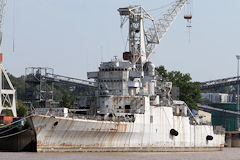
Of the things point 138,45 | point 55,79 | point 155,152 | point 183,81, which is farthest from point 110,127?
point 55,79

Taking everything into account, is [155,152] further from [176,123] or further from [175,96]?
[175,96]

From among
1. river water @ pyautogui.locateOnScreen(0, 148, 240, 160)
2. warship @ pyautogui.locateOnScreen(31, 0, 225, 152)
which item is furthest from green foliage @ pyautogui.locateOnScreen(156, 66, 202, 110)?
river water @ pyautogui.locateOnScreen(0, 148, 240, 160)

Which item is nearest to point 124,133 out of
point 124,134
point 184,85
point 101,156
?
point 124,134

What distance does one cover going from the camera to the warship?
5819 centimetres

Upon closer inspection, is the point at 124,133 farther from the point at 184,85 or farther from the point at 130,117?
the point at 184,85

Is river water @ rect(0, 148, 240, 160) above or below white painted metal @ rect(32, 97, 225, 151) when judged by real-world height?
below

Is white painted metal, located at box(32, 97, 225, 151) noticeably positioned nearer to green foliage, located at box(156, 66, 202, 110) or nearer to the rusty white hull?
the rusty white hull

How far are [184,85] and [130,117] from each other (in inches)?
1884

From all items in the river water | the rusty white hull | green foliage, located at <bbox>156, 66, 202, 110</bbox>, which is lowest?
the river water

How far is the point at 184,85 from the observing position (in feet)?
362

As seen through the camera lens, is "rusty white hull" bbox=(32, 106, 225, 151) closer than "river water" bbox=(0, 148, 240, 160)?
No

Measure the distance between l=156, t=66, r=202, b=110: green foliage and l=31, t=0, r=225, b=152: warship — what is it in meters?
29.7

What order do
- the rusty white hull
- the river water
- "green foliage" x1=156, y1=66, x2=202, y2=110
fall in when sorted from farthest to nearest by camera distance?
"green foliage" x1=156, y1=66, x2=202, y2=110
the rusty white hull
the river water

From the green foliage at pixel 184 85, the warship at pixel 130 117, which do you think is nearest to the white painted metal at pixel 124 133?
the warship at pixel 130 117
